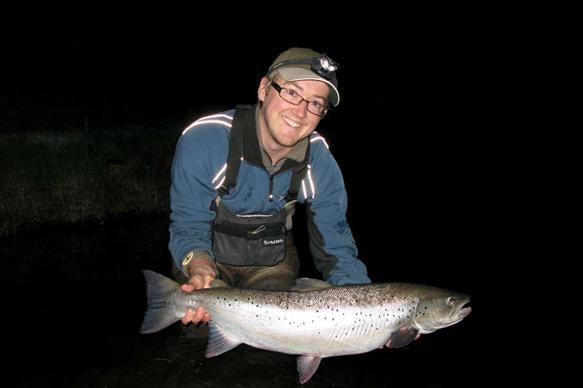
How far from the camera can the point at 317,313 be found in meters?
2.84

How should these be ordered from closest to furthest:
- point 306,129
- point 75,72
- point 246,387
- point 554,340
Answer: point 306,129 → point 246,387 → point 554,340 → point 75,72

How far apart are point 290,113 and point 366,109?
41.6m

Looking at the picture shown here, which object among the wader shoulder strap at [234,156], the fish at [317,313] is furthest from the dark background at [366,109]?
the wader shoulder strap at [234,156]

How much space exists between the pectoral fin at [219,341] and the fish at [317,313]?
2 cm

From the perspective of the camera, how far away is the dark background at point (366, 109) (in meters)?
8.19

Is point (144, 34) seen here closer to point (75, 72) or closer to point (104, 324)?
point (75, 72)

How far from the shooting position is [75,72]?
671 inches

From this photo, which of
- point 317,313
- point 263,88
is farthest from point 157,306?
point 263,88

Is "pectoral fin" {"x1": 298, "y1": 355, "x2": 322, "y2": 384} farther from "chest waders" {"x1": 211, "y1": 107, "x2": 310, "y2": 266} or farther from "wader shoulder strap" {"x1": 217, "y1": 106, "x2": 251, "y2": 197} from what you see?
"wader shoulder strap" {"x1": 217, "y1": 106, "x2": 251, "y2": 197}

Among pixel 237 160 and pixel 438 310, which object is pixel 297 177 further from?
pixel 438 310

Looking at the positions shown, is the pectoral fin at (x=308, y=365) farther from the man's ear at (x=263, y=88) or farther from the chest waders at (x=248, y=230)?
the man's ear at (x=263, y=88)

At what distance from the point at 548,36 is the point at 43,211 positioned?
189 feet

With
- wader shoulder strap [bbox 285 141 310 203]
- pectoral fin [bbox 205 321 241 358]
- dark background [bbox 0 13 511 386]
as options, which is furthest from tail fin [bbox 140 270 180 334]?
dark background [bbox 0 13 511 386]

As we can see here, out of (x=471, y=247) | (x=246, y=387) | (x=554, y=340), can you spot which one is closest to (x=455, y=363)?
(x=554, y=340)
